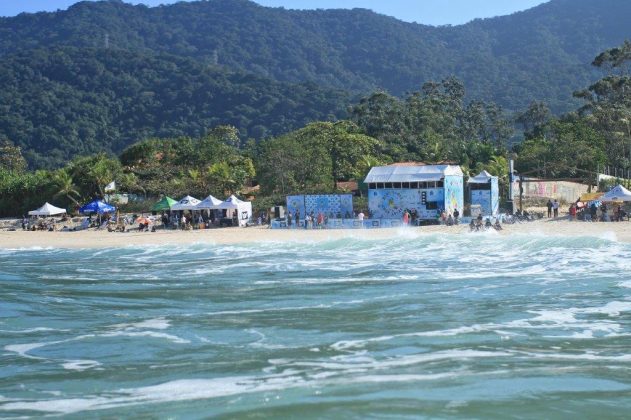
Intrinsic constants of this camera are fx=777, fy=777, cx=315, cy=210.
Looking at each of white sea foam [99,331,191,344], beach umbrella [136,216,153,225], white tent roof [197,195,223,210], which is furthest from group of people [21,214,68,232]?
white sea foam [99,331,191,344]

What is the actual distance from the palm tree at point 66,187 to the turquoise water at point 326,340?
2420cm

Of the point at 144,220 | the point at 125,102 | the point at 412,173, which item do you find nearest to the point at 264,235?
the point at 412,173

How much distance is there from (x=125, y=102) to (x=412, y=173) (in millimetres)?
116924

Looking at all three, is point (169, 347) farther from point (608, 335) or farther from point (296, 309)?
point (608, 335)

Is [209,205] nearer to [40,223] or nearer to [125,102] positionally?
[40,223]

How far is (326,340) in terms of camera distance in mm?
11227

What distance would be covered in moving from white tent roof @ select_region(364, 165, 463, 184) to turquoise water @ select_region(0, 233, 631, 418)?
12912mm

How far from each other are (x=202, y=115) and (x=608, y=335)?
130805 mm

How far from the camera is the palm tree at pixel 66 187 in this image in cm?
4453

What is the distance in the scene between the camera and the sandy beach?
1133 inches

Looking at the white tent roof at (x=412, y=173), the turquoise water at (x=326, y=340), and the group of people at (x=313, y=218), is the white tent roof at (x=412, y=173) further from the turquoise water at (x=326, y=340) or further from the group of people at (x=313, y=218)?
the turquoise water at (x=326, y=340)

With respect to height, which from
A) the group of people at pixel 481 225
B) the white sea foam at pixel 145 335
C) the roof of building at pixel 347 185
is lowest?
the white sea foam at pixel 145 335

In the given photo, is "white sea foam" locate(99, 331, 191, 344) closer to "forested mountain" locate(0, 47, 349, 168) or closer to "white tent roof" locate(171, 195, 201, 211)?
"white tent roof" locate(171, 195, 201, 211)

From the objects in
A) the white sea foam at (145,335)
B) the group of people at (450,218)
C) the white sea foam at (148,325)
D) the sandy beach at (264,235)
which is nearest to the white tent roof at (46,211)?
the sandy beach at (264,235)
